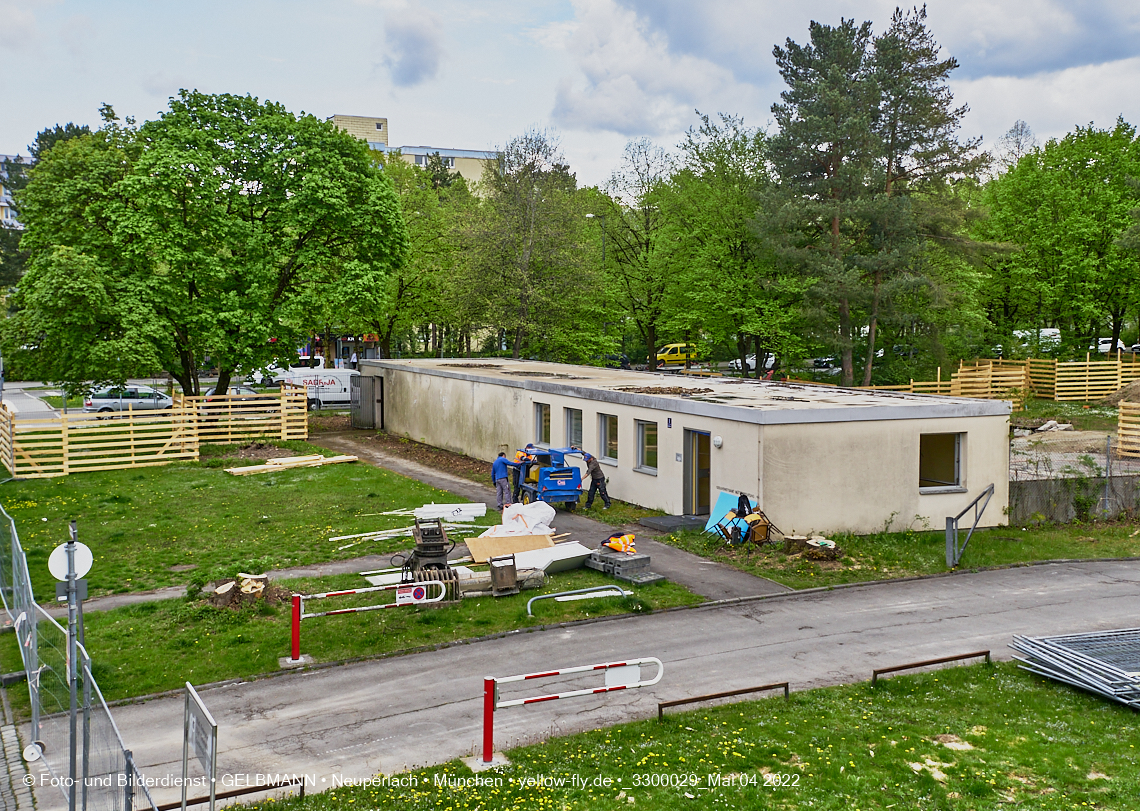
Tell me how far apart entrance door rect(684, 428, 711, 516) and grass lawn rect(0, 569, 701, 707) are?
5930 millimetres

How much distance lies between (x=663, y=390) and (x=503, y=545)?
9.66 metres

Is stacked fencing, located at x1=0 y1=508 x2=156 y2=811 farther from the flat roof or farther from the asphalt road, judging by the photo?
the flat roof

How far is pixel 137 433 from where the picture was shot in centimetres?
2967

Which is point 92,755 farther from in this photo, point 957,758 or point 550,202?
point 550,202

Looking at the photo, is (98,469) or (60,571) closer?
(60,571)

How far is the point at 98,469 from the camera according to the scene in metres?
28.3

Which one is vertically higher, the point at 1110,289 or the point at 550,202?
the point at 550,202

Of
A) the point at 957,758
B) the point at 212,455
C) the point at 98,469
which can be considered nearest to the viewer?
the point at 957,758

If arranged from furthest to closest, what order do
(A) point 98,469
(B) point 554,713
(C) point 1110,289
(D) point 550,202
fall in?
(C) point 1110,289, (D) point 550,202, (A) point 98,469, (B) point 554,713

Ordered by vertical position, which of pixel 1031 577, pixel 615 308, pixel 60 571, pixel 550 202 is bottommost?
pixel 1031 577

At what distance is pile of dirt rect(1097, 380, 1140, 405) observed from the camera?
134ft

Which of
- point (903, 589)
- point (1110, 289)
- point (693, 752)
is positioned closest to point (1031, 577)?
point (903, 589)

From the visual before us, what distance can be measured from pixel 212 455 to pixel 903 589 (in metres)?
23.7

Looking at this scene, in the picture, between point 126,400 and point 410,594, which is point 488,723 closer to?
point 410,594
